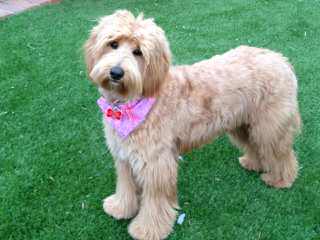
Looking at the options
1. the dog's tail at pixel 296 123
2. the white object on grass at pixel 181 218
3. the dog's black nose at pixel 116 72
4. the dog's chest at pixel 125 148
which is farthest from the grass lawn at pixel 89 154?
the dog's black nose at pixel 116 72

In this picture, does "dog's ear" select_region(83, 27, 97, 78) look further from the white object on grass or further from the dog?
the white object on grass

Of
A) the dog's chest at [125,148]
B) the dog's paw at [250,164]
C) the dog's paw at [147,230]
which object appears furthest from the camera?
the dog's paw at [250,164]

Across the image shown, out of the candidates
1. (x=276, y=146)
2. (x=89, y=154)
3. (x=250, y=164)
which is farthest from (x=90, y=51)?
(x=250, y=164)

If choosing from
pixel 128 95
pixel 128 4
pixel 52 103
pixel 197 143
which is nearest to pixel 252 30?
pixel 128 4

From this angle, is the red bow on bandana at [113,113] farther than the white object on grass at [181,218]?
No

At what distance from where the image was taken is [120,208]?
357cm

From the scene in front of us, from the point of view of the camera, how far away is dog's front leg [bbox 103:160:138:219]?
11.3ft

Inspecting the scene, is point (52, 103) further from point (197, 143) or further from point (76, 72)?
point (197, 143)

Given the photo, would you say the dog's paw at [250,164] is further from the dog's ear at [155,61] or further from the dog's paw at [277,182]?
the dog's ear at [155,61]

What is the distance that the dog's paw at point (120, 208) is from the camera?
3555 millimetres

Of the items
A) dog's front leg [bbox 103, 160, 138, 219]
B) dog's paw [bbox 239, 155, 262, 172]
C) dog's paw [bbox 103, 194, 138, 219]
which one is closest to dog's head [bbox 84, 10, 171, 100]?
dog's front leg [bbox 103, 160, 138, 219]

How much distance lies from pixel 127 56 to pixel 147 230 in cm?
134

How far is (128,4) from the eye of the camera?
6.88 meters

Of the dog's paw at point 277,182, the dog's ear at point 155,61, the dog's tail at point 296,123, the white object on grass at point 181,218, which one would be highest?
the dog's ear at point 155,61
